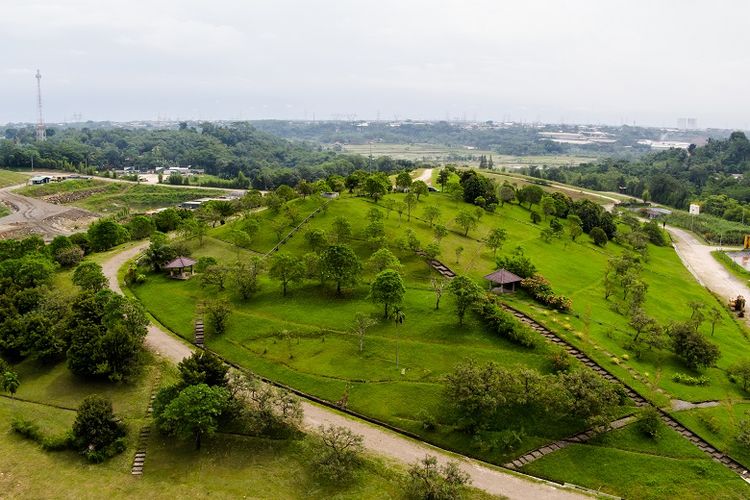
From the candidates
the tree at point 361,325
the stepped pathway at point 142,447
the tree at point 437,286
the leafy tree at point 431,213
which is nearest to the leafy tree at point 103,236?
the stepped pathway at point 142,447

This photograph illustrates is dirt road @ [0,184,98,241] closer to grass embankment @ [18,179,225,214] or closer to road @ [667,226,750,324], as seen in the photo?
grass embankment @ [18,179,225,214]

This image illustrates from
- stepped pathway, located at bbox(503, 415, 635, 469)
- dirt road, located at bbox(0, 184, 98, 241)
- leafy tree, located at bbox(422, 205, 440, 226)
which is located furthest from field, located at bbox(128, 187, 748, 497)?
dirt road, located at bbox(0, 184, 98, 241)

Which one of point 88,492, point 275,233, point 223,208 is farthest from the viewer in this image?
point 223,208

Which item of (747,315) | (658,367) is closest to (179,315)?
(658,367)

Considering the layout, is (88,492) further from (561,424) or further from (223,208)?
(223,208)

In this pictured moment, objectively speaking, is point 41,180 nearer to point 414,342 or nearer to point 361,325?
point 361,325

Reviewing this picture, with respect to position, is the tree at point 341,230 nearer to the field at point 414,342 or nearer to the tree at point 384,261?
the field at point 414,342
